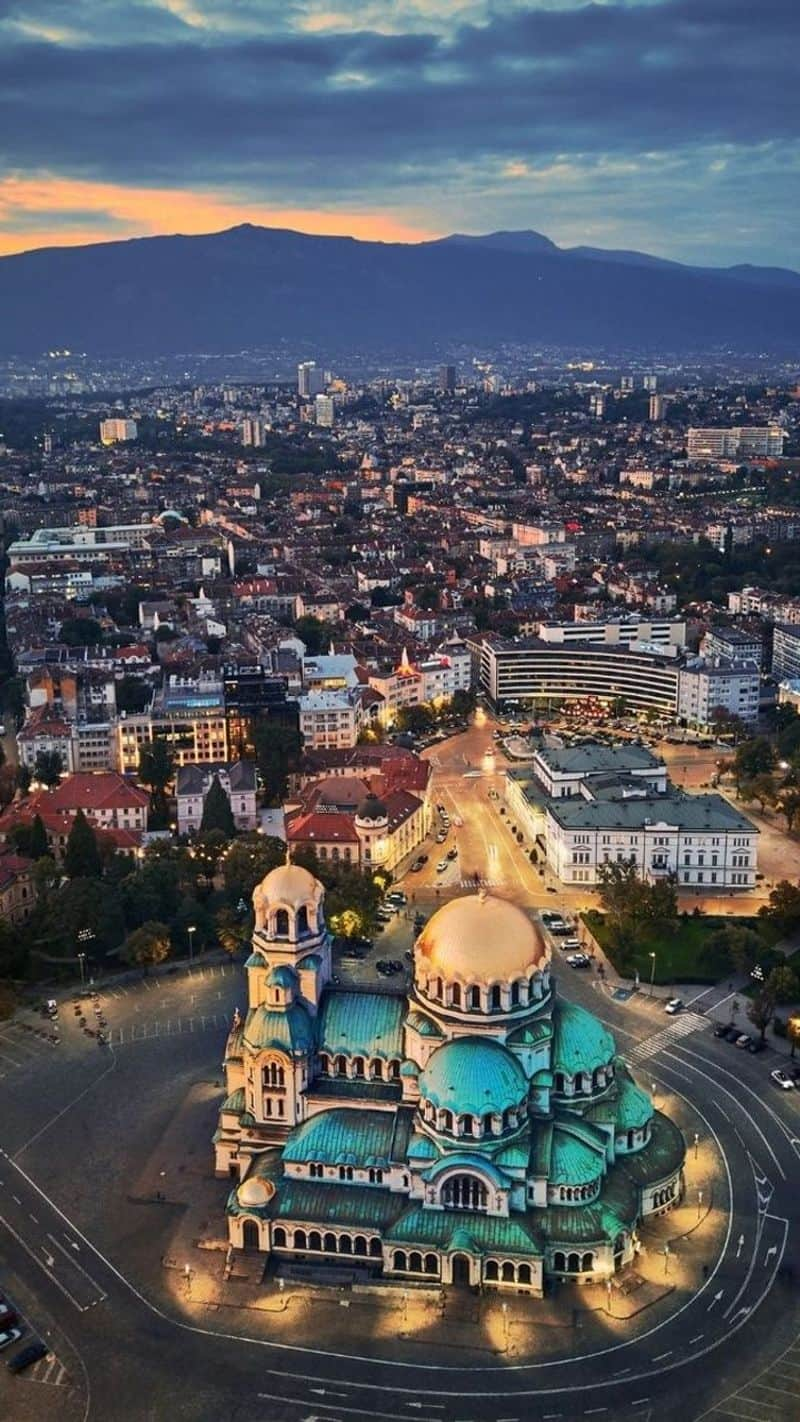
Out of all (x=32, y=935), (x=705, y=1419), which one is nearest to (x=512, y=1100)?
(x=705, y=1419)

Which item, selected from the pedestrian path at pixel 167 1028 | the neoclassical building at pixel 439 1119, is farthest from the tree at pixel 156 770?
the neoclassical building at pixel 439 1119

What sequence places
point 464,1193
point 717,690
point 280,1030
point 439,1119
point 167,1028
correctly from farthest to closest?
point 717,690 < point 167,1028 < point 280,1030 < point 439,1119 < point 464,1193

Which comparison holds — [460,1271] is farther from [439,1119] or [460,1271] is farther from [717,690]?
[717,690]

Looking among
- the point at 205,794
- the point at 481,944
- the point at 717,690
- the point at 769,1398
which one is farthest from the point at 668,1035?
the point at 717,690

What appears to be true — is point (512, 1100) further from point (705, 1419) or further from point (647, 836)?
point (647, 836)

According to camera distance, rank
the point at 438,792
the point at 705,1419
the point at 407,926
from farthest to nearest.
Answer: the point at 438,792
the point at 407,926
the point at 705,1419

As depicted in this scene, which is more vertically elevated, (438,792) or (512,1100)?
(512,1100)

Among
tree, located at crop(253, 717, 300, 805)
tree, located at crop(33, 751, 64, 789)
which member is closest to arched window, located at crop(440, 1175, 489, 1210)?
tree, located at crop(253, 717, 300, 805)
